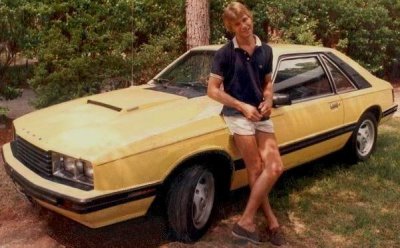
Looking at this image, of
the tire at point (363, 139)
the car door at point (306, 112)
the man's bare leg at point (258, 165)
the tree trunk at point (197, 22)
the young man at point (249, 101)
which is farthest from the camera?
the tree trunk at point (197, 22)

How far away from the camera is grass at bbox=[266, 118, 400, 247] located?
4.09 m

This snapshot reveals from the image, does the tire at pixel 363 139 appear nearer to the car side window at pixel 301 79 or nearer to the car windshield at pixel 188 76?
the car side window at pixel 301 79

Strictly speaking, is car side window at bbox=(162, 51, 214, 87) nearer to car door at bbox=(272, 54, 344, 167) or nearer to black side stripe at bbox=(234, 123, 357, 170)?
car door at bbox=(272, 54, 344, 167)

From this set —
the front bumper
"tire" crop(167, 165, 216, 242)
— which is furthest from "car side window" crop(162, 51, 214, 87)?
the front bumper

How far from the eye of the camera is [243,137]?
151 inches

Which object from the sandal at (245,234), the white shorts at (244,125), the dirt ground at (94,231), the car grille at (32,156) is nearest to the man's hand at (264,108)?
the white shorts at (244,125)

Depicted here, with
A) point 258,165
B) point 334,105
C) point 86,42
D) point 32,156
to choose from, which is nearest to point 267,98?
point 258,165

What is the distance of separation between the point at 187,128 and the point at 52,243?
145 centimetres

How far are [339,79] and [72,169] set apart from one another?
3.21 m

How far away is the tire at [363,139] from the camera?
554cm

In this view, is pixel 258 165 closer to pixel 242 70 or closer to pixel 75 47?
pixel 242 70

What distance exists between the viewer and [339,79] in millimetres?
5348

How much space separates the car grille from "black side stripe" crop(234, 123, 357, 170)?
5.03 feet

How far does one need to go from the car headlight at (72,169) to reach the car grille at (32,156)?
6 centimetres
